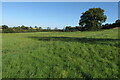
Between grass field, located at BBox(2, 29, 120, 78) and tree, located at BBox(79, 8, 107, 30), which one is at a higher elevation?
tree, located at BBox(79, 8, 107, 30)

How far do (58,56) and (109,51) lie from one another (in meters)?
3.43

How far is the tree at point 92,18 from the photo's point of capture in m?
67.8

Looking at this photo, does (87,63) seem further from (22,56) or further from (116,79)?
(22,56)

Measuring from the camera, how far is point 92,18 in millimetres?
68625

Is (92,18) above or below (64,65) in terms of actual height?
above

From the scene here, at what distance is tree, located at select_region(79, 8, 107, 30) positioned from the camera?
6779 centimetres

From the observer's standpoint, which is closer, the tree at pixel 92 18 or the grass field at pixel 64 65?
the grass field at pixel 64 65

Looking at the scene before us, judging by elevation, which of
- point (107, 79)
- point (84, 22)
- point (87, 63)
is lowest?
point (107, 79)

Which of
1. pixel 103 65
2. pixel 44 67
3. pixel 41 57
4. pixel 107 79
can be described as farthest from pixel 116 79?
pixel 41 57

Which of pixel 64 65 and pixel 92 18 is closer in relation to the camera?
pixel 64 65

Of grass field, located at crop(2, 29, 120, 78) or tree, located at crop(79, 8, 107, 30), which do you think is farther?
tree, located at crop(79, 8, 107, 30)

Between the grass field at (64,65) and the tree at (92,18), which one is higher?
the tree at (92,18)

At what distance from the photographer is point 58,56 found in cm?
815

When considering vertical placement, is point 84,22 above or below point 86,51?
above
